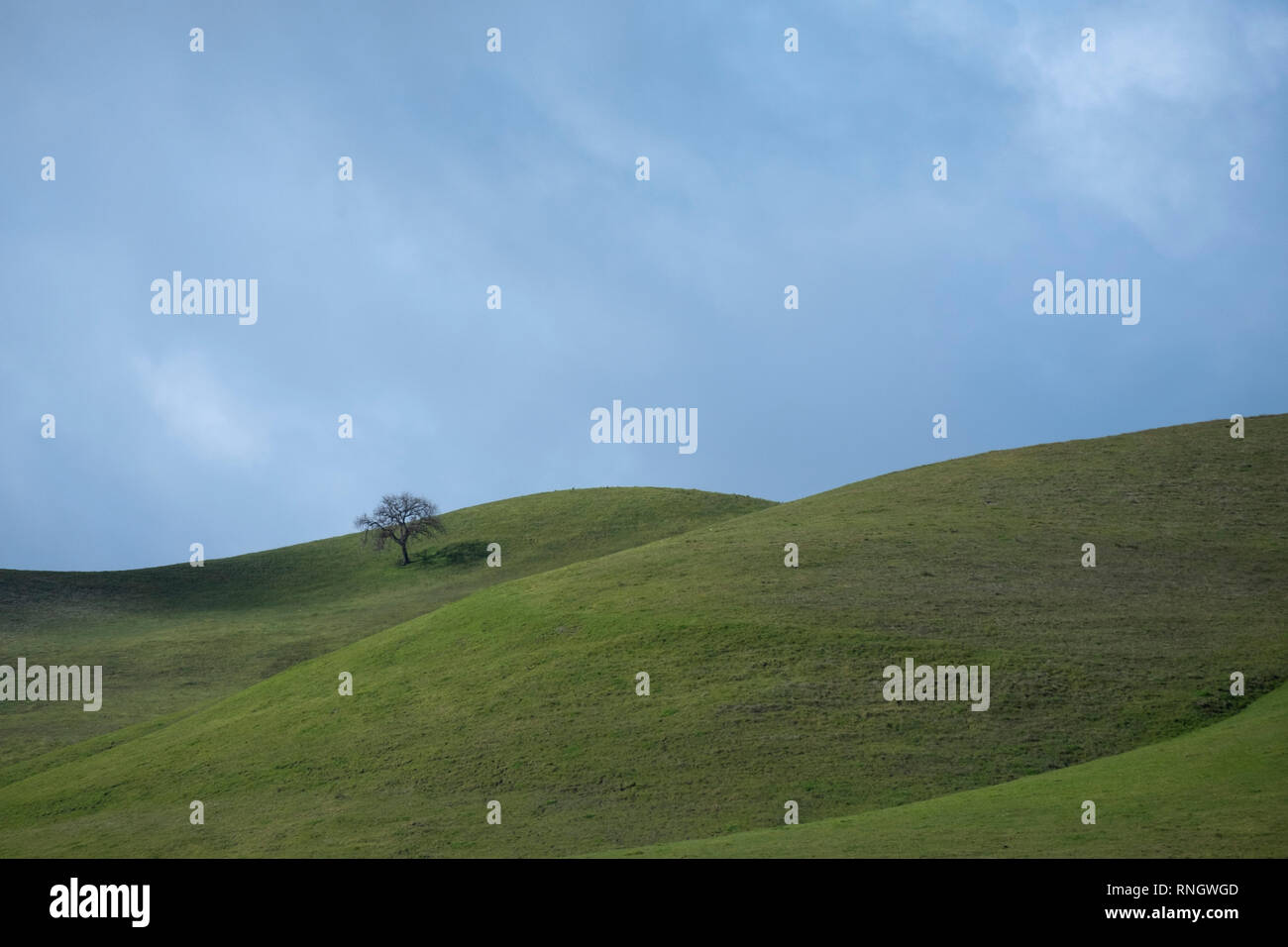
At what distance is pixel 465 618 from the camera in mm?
43062

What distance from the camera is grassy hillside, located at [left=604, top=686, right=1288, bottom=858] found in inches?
709

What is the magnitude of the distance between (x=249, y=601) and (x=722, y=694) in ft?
182

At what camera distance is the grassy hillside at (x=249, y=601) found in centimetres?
5166

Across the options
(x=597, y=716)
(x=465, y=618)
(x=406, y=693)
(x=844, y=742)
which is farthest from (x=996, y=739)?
(x=465, y=618)

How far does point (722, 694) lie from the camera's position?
31.1 meters

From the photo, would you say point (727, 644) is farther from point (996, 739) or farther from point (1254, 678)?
point (1254, 678)

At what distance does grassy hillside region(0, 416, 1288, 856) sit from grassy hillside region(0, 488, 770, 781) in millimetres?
10014

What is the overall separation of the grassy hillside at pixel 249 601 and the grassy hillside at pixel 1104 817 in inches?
1398
